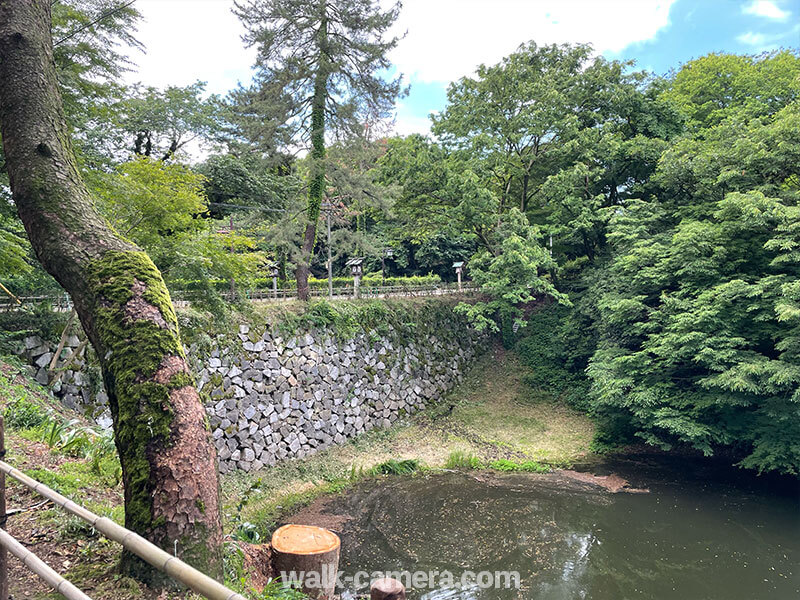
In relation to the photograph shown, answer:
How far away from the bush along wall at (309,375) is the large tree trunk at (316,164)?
39.0 inches

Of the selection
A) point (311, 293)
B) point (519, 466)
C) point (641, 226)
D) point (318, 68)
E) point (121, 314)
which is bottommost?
point (519, 466)

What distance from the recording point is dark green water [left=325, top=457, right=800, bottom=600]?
5.91 m

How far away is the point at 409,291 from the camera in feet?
51.2

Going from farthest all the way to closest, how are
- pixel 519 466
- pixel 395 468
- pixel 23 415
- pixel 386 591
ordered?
1. pixel 519 466
2. pixel 395 468
3. pixel 23 415
4. pixel 386 591

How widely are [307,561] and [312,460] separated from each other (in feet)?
20.1

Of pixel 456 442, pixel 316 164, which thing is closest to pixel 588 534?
pixel 456 442

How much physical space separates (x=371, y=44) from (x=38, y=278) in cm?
904

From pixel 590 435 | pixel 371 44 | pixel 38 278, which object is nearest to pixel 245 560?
pixel 38 278

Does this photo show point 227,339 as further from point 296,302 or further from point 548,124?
point 548,124

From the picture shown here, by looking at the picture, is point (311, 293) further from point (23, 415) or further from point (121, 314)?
point (121, 314)

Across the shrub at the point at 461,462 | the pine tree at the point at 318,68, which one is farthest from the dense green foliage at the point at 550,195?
the shrub at the point at 461,462

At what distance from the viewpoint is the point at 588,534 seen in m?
7.25

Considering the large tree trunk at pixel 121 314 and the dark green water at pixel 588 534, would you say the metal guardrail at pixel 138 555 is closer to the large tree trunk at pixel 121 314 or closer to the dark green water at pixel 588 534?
the large tree trunk at pixel 121 314

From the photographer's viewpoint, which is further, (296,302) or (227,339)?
(296,302)
